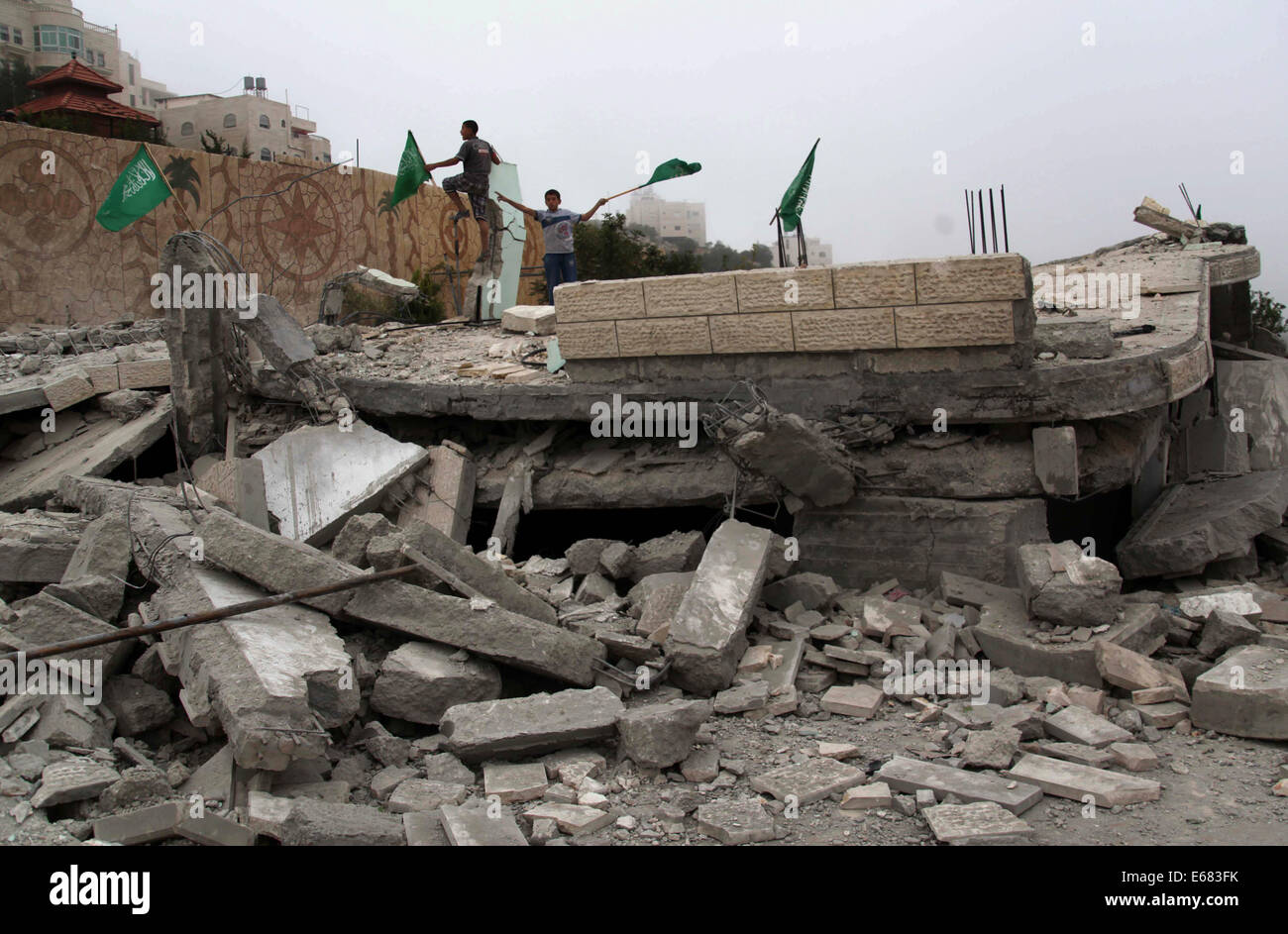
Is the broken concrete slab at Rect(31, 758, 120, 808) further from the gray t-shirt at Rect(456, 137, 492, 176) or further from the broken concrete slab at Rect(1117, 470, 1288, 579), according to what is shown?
the gray t-shirt at Rect(456, 137, 492, 176)

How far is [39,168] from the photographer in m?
14.0

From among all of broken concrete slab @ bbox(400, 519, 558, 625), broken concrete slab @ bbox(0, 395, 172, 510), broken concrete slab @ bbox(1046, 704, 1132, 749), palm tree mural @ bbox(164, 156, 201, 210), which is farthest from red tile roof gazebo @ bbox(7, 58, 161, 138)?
broken concrete slab @ bbox(1046, 704, 1132, 749)

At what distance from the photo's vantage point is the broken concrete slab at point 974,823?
378 centimetres

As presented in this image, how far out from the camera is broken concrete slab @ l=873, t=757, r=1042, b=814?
4.09m

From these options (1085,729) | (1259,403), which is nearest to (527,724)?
(1085,729)

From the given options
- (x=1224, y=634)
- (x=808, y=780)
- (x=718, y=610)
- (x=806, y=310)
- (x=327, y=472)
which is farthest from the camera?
(x=327, y=472)

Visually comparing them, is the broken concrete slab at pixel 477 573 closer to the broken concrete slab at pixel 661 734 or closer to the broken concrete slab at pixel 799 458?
the broken concrete slab at pixel 661 734

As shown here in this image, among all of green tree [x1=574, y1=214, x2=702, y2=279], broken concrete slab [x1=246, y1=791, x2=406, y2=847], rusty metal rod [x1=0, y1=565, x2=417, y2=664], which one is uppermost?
green tree [x1=574, y1=214, x2=702, y2=279]

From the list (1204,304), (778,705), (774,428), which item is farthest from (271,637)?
(1204,304)

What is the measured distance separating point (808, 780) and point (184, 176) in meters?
15.4

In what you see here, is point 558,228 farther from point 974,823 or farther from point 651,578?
point 974,823

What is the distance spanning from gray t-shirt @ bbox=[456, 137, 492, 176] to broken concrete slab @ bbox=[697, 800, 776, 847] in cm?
819

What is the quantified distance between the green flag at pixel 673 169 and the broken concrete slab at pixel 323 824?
7.28 meters

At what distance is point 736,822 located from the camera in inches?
156
